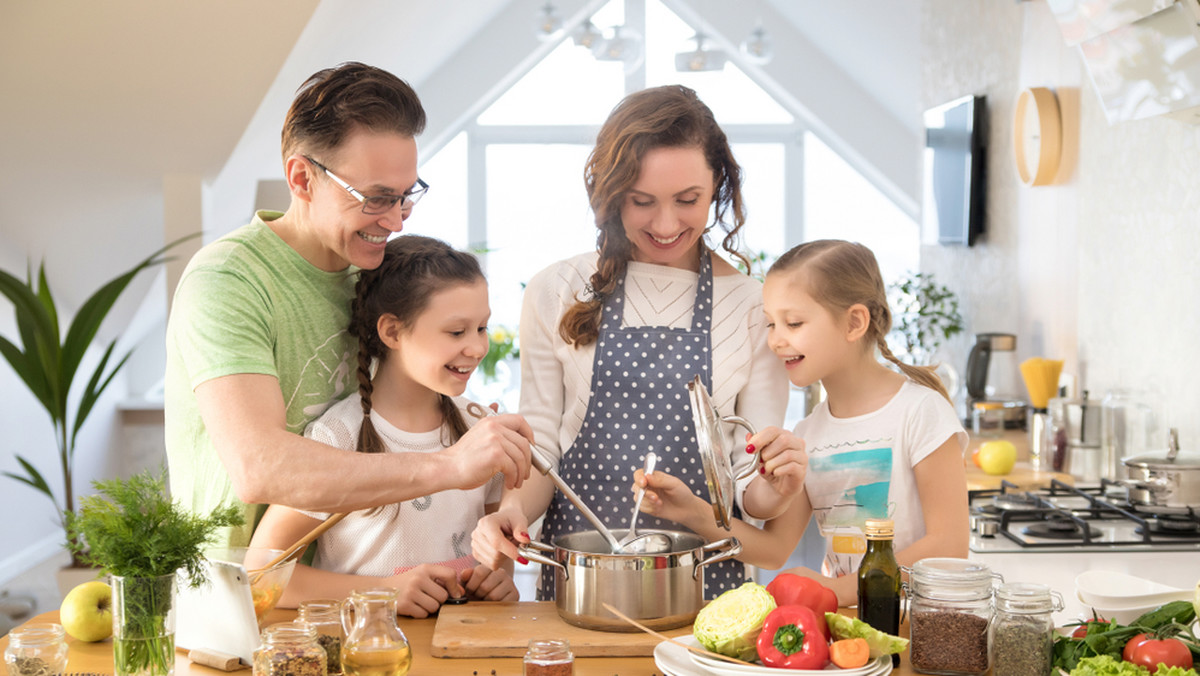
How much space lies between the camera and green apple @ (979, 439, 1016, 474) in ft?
9.57

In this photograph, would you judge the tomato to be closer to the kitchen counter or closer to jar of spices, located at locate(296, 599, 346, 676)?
the kitchen counter

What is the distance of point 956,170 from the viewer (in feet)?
13.8

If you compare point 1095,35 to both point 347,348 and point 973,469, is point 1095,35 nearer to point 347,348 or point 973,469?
point 973,469

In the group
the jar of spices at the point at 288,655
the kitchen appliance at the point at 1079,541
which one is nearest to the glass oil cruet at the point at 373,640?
the jar of spices at the point at 288,655

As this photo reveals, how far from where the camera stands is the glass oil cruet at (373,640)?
107 centimetres

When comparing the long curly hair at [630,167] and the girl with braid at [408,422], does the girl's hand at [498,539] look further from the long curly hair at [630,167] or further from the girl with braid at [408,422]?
the long curly hair at [630,167]

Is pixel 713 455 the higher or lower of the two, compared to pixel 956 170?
lower

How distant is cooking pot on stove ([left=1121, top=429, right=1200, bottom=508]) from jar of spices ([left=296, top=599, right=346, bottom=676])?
1958 millimetres

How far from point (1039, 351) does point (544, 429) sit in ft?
7.88

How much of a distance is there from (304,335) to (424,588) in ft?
1.27

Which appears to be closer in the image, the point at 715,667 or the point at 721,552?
the point at 715,667

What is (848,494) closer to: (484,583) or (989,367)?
(484,583)

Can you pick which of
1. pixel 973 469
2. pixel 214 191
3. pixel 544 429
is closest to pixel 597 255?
pixel 544 429

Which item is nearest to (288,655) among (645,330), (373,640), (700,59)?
(373,640)
